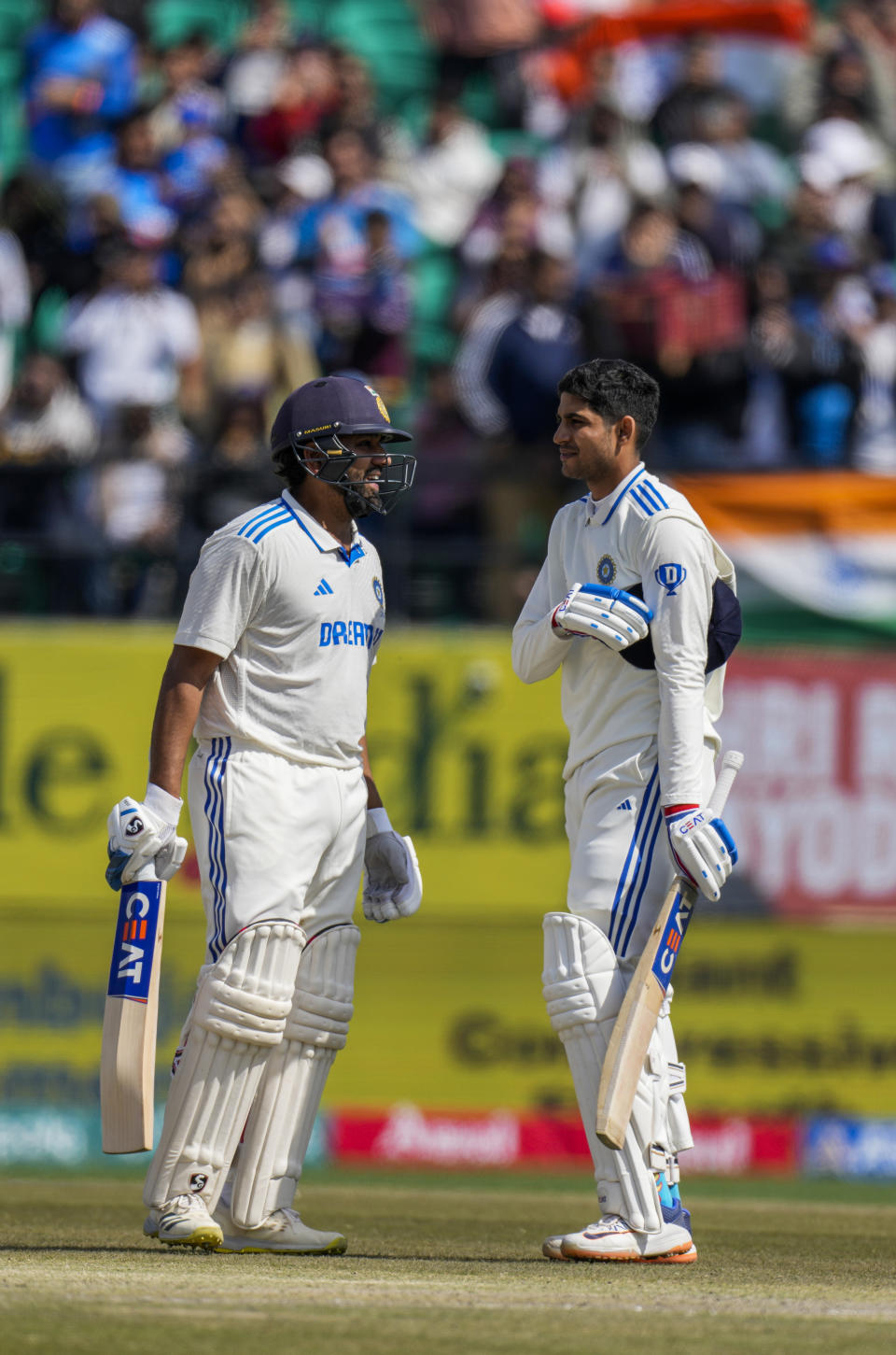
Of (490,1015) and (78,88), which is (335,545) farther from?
(78,88)

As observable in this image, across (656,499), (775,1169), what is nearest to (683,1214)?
(656,499)

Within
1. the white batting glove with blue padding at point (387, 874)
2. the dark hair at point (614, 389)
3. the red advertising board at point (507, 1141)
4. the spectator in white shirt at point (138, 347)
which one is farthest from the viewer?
the spectator in white shirt at point (138, 347)

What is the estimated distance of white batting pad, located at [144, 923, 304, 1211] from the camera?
18.2 ft

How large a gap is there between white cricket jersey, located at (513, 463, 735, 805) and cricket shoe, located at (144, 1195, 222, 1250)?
1.57m

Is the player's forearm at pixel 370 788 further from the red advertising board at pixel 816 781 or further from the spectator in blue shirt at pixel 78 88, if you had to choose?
the spectator in blue shirt at pixel 78 88

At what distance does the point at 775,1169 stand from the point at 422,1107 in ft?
6.19

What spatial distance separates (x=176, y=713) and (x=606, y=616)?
1189mm

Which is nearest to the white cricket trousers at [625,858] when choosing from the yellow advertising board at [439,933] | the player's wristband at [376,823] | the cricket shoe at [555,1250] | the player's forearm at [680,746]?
the player's forearm at [680,746]

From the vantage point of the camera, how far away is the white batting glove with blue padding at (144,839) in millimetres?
5473

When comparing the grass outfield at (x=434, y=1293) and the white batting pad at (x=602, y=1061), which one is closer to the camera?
the grass outfield at (x=434, y=1293)

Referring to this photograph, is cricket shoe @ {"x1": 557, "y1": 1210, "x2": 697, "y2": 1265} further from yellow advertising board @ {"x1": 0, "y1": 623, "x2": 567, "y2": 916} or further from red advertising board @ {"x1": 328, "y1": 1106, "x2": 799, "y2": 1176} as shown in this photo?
yellow advertising board @ {"x1": 0, "y1": 623, "x2": 567, "y2": 916}

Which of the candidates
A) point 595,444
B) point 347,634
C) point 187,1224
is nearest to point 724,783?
point 595,444

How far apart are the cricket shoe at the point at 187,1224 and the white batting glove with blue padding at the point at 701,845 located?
1.59m

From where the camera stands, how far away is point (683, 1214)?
569 centimetres
